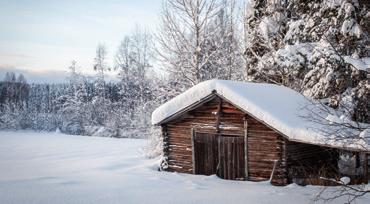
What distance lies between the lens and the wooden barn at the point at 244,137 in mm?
14898

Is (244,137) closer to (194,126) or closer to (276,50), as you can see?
(194,126)

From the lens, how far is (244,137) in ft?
52.0

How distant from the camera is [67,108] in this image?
55625 mm

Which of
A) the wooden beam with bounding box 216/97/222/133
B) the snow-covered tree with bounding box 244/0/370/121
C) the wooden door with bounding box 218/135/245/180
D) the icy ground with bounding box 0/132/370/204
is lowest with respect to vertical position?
the icy ground with bounding box 0/132/370/204

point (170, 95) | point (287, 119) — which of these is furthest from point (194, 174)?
point (170, 95)

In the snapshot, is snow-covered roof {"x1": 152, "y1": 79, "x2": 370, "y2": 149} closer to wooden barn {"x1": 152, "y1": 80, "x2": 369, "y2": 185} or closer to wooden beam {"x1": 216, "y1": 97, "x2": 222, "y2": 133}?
wooden barn {"x1": 152, "y1": 80, "x2": 369, "y2": 185}

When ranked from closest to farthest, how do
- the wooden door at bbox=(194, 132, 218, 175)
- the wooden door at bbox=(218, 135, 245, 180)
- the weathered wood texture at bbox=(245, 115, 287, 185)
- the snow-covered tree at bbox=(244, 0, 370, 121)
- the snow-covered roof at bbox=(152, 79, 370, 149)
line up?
the snow-covered roof at bbox=(152, 79, 370, 149) → the weathered wood texture at bbox=(245, 115, 287, 185) → the snow-covered tree at bbox=(244, 0, 370, 121) → the wooden door at bbox=(218, 135, 245, 180) → the wooden door at bbox=(194, 132, 218, 175)

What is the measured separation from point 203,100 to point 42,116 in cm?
4823

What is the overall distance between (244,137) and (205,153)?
6.23 ft

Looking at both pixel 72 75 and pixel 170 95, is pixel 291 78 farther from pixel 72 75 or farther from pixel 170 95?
pixel 72 75

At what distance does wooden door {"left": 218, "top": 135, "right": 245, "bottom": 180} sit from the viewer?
1598cm

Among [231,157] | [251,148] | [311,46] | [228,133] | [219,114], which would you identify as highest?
[311,46]

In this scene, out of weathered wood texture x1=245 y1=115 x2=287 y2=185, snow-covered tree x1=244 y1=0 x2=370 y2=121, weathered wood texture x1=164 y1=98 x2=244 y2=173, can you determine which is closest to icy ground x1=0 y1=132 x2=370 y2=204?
weathered wood texture x1=245 y1=115 x2=287 y2=185

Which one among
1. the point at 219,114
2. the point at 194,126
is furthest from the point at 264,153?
the point at 194,126
